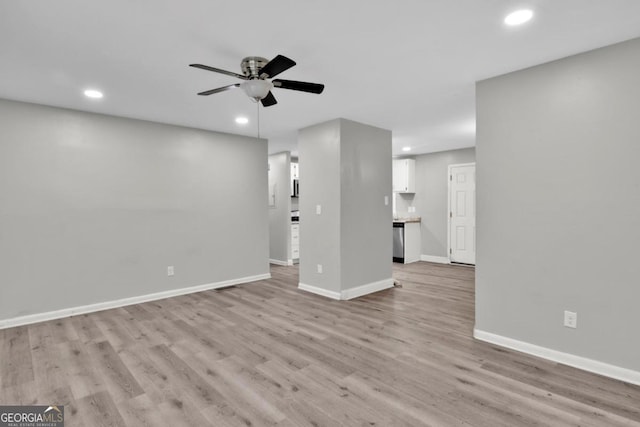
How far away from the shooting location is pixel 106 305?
4078mm

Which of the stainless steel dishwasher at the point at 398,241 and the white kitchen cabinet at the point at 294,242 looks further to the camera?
the stainless steel dishwasher at the point at 398,241

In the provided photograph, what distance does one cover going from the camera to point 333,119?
438 centimetres

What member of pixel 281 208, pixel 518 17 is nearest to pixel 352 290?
pixel 281 208

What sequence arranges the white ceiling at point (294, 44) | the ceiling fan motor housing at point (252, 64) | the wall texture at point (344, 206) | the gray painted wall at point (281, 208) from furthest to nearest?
the gray painted wall at point (281, 208) → the wall texture at point (344, 206) → the ceiling fan motor housing at point (252, 64) → the white ceiling at point (294, 44)

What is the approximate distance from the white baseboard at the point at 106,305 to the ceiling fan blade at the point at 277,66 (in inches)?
139

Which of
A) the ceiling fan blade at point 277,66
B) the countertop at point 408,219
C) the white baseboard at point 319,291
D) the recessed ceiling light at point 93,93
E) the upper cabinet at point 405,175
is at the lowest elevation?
the white baseboard at point 319,291

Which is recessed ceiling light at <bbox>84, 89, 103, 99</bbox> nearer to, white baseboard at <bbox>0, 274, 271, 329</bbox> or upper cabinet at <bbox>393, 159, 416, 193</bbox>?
white baseboard at <bbox>0, 274, 271, 329</bbox>

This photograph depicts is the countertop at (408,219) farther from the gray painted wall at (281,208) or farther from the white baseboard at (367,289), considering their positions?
the gray painted wall at (281,208)

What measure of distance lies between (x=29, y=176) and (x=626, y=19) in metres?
5.55

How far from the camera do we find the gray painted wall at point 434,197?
23.4 feet

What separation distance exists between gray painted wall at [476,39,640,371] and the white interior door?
395cm

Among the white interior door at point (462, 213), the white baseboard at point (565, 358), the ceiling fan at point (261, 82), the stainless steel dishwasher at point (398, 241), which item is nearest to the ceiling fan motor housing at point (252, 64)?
the ceiling fan at point (261, 82)

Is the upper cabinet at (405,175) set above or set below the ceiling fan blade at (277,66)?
below

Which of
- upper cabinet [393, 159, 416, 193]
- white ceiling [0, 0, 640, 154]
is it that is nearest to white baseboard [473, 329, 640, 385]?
white ceiling [0, 0, 640, 154]
